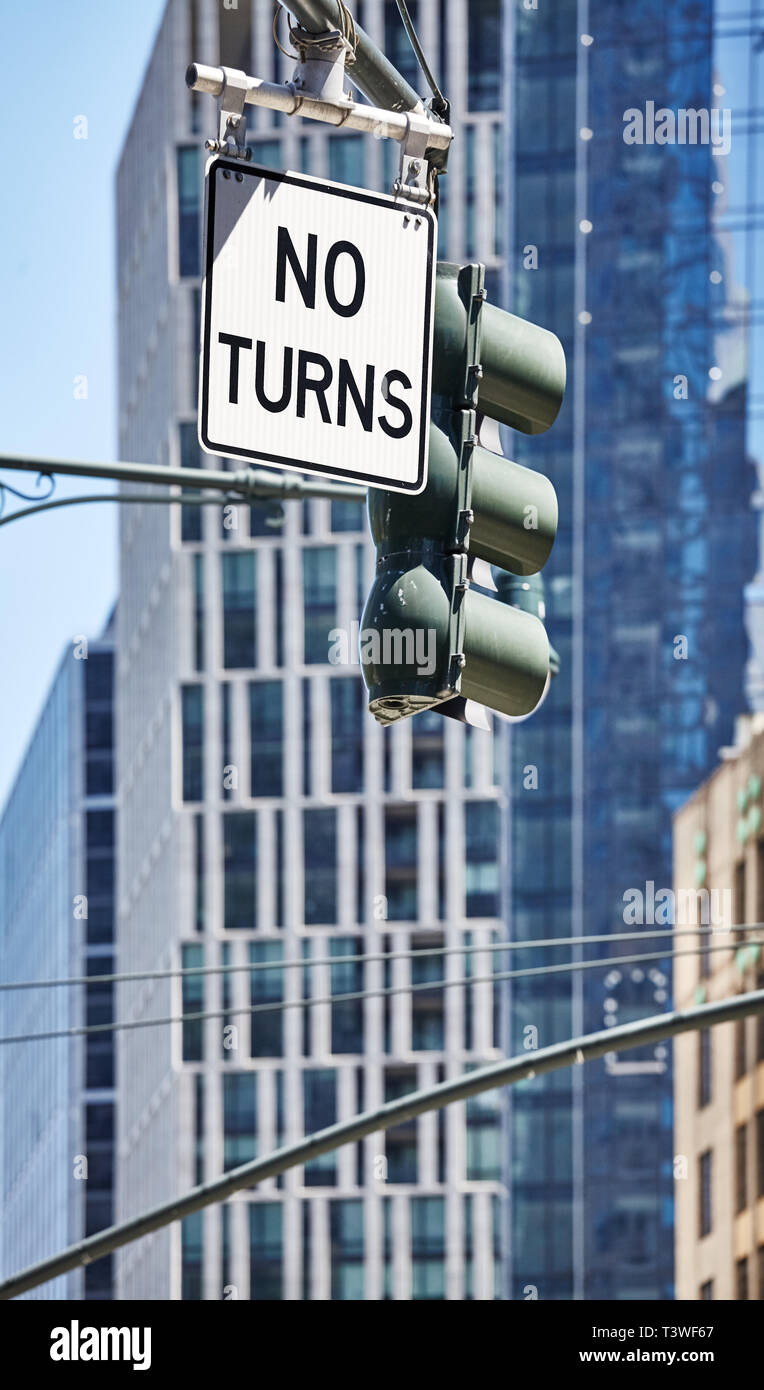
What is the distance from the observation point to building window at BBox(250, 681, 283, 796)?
91.0 metres

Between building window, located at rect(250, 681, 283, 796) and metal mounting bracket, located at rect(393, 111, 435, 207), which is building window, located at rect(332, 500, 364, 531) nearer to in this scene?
building window, located at rect(250, 681, 283, 796)

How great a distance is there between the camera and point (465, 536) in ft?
17.8

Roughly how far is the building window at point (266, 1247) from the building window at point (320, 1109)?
1.55 m

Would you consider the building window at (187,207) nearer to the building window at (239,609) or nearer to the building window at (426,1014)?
the building window at (239,609)

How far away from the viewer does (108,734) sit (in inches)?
5113

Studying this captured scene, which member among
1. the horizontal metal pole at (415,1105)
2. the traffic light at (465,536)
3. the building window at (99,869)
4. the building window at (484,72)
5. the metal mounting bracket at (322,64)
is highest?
the building window at (484,72)

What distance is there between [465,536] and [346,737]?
281 feet

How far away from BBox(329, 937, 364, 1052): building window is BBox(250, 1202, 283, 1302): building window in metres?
5.55

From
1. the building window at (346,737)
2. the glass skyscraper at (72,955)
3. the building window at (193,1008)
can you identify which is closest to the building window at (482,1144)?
the building window at (193,1008)

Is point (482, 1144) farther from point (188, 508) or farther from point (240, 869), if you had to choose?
point (188, 508)

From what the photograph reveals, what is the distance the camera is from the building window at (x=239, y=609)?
9238 centimetres

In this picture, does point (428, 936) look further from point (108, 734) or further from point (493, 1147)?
point (108, 734)
